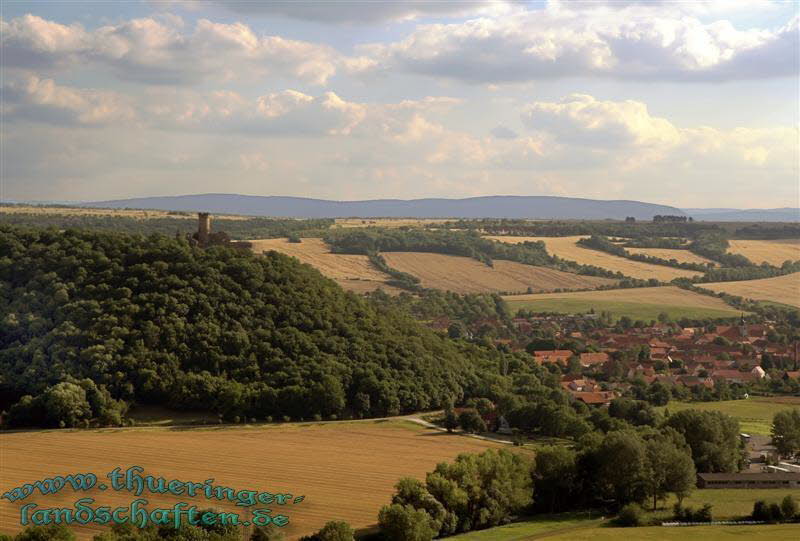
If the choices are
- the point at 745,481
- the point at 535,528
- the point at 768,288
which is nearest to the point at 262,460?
the point at 535,528

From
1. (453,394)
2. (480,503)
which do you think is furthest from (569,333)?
(480,503)

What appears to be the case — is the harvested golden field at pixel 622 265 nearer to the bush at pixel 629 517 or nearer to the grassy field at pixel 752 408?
the grassy field at pixel 752 408

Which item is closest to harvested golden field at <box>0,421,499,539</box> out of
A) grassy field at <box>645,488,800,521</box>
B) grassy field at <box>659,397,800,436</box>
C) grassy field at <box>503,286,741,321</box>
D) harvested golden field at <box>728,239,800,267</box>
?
grassy field at <box>645,488,800,521</box>

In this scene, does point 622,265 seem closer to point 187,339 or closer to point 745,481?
point 187,339

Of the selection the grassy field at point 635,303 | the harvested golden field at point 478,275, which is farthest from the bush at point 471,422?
the harvested golden field at point 478,275

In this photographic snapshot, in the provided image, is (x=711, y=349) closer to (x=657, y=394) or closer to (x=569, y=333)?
(x=569, y=333)
